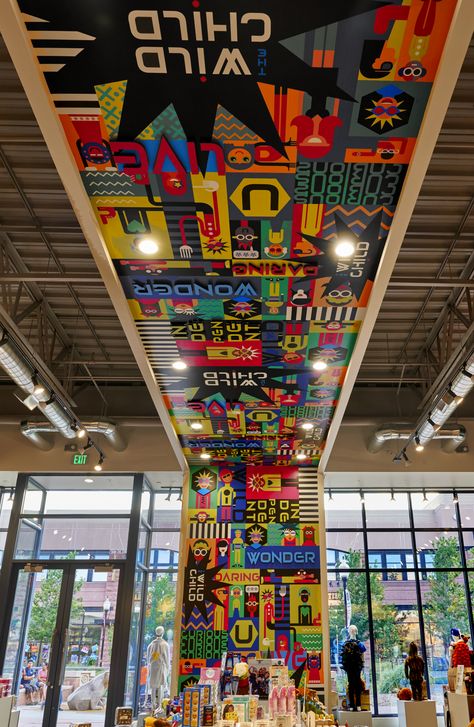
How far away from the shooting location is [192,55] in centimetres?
303

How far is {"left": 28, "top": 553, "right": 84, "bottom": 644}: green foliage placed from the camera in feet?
33.0

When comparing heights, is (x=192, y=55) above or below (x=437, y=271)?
below

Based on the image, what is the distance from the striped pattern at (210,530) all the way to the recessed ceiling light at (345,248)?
5.70m

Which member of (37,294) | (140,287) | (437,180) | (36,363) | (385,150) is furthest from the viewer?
(37,294)

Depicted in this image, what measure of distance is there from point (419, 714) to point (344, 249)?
7.09 metres

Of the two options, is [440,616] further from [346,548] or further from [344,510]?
[344,510]

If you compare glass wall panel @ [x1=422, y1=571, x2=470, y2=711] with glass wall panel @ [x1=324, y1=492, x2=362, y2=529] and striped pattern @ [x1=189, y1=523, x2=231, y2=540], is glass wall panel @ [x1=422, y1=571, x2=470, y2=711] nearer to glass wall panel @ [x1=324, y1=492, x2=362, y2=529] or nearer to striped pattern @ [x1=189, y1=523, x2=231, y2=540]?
glass wall panel @ [x1=324, y1=492, x2=362, y2=529]

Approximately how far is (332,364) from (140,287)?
222 cm

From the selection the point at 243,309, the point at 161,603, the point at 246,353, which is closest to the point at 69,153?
the point at 243,309

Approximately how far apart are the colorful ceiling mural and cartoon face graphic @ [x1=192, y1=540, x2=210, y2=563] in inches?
167

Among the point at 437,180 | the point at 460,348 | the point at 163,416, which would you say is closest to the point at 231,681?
the point at 163,416

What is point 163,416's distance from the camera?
7.16 meters

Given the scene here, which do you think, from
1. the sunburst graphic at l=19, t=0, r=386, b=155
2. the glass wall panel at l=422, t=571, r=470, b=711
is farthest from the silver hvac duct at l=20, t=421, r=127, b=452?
the sunburst graphic at l=19, t=0, r=386, b=155

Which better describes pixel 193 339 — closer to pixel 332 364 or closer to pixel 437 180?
pixel 332 364
